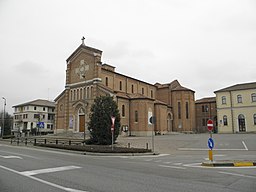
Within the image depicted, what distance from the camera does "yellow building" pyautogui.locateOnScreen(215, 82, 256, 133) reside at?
49.8m

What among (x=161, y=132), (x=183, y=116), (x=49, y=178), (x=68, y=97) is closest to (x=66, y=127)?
(x=68, y=97)

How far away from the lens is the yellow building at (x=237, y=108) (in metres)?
49.8

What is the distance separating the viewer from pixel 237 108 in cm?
5125

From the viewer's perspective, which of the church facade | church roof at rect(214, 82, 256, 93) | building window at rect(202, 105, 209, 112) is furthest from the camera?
building window at rect(202, 105, 209, 112)

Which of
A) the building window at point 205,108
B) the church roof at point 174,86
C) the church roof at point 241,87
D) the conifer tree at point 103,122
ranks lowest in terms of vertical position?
the conifer tree at point 103,122

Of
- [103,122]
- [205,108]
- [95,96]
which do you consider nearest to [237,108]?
[205,108]

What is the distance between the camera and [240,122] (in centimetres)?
5081

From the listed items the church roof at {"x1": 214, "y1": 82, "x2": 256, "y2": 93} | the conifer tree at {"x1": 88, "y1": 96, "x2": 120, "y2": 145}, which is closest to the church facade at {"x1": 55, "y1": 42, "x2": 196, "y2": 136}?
the conifer tree at {"x1": 88, "y1": 96, "x2": 120, "y2": 145}

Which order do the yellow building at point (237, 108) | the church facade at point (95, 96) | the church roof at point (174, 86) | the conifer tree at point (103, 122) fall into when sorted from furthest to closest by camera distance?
the church roof at point (174, 86), the yellow building at point (237, 108), the church facade at point (95, 96), the conifer tree at point (103, 122)

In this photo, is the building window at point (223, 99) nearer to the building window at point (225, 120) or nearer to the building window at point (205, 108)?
the building window at point (225, 120)

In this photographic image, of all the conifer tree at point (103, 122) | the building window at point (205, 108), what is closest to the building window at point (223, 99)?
the building window at point (205, 108)

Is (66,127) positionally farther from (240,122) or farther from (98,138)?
(240,122)

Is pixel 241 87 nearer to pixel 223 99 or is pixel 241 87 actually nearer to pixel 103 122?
pixel 223 99

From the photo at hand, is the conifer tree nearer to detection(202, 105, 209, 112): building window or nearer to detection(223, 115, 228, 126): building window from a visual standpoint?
detection(223, 115, 228, 126): building window
